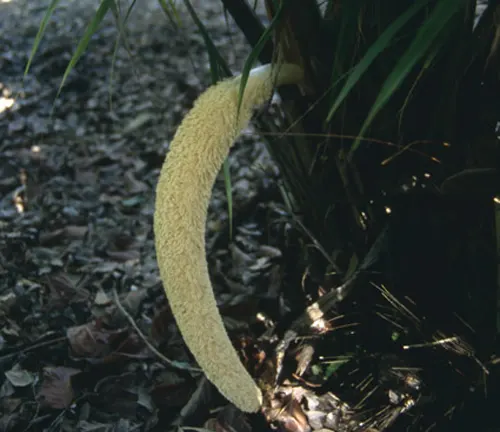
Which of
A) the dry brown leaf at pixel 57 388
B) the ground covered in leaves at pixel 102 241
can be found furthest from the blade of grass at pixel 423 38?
the dry brown leaf at pixel 57 388

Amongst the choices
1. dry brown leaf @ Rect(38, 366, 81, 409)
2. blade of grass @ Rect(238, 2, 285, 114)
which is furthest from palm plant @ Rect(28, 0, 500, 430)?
dry brown leaf @ Rect(38, 366, 81, 409)

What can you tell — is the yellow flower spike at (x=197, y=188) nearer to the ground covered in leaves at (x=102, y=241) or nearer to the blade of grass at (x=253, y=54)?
the blade of grass at (x=253, y=54)

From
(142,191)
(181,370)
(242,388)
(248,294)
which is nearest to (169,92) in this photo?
(142,191)

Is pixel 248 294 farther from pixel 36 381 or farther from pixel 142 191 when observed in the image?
pixel 142 191

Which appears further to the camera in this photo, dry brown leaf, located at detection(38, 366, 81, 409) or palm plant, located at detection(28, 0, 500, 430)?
dry brown leaf, located at detection(38, 366, 81, 409)

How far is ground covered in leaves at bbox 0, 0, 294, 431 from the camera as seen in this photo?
44.9 inches

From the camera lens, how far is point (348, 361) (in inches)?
41.9

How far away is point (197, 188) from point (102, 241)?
2.93 ft

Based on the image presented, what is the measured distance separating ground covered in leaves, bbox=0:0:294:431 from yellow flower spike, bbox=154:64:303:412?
17 centimetres

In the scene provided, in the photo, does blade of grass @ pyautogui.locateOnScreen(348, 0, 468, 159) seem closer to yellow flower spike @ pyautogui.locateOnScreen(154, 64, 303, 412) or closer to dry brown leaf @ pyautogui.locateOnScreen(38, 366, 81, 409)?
yellow flower spike @ pyautogui.locateOnScreen(154, 64, 303, 412)

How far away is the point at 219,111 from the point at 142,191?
1115mm

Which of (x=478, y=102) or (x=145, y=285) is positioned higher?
(x=478, y=102)

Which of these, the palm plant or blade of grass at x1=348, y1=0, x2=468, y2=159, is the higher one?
blade of grass at x1=348, y1=0, x2=468, y2=159

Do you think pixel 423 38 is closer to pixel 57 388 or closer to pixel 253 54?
pixel 253 54
